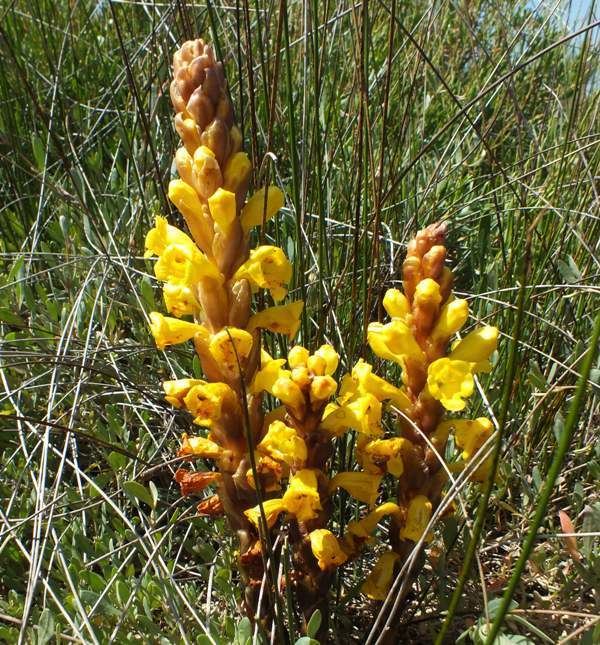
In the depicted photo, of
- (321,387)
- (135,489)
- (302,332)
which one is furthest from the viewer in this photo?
(302,332)

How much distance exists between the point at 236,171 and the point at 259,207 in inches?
4.7

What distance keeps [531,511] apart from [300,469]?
2.74 feet

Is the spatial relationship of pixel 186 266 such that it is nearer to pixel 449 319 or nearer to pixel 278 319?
pixel 278 319

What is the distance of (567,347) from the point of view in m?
2.16

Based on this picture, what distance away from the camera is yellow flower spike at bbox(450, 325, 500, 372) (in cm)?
126

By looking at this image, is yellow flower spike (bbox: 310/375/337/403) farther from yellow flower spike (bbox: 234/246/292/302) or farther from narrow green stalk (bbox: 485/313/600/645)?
narrow green stalk (bbox: 485/313/600/645)

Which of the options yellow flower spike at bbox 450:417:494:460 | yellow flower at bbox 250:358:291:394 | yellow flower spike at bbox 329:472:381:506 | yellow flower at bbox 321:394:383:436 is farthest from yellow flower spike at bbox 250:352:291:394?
yellow flower spike at bbox 450:417:494:460

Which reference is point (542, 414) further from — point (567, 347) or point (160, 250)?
point (160, 250)

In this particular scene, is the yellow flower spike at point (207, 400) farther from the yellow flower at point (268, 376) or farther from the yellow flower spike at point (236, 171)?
the yellow flower spike at point (236, 171)

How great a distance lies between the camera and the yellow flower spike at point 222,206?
1.18 metres

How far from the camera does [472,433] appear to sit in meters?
1.29

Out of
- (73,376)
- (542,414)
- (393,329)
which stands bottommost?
(542,414)

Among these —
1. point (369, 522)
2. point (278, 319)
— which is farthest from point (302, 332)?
point (369, 522)

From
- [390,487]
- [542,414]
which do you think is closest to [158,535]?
[390,487]
